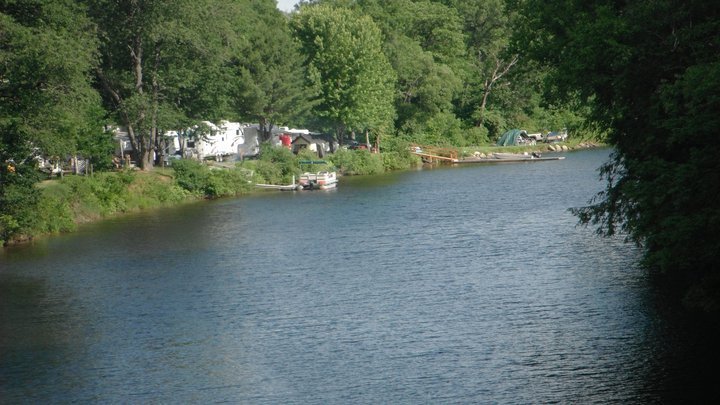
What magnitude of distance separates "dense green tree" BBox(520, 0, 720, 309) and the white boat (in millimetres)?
42339

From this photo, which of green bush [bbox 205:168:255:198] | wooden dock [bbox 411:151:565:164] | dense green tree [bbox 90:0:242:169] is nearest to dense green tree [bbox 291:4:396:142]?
wooden dock [bbox 411:151:565:164]

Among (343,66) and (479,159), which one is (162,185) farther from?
(479,159)

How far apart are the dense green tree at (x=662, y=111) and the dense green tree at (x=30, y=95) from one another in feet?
88.7

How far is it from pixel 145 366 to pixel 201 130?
4888cm

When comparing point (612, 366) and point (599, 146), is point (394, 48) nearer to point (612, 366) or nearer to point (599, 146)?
point (599, 146)

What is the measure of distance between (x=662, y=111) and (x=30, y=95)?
33.8 meters

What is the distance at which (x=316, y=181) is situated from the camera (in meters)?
76.2

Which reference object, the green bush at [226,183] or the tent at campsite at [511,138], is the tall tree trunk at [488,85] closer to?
the tent at campsite at [511,138]

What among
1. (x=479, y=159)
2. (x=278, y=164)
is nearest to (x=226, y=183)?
(x=278, y=164)

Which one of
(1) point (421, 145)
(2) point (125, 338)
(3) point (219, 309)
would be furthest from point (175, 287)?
(1) point (421, 145)

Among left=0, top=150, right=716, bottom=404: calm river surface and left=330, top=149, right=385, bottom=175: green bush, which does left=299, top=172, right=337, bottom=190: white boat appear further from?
left=0, top=150, right=716, bottom=404: calm river surface

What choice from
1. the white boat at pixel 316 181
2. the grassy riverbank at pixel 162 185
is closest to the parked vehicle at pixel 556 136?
the grassy riverbank at pixel 162 185

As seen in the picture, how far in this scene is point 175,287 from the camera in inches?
1548

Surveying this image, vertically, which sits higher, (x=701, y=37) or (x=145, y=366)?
(x=701, y=37)
